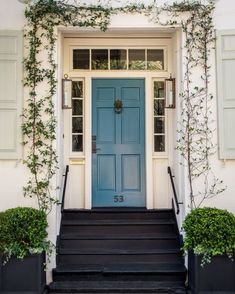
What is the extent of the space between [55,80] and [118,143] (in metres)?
1.38

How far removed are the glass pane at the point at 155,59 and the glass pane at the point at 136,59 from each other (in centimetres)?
9

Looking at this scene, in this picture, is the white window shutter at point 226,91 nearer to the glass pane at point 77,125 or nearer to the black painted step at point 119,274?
the black painted step at point 119,274

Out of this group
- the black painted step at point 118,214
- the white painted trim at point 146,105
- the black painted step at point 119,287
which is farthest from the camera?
the white painted trim at point 146,105

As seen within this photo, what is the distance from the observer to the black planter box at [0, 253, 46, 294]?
14.3 feet

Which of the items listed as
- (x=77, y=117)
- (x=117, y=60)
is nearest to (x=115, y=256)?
(x=77, y=117)

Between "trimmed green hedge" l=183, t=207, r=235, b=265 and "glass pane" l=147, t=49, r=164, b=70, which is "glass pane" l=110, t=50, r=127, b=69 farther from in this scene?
"trimmed green hedge" l=183, t=207, r=235, b=265

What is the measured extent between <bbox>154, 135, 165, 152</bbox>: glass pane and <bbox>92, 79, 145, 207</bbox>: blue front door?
0.19 metres

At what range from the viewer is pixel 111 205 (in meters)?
5.71

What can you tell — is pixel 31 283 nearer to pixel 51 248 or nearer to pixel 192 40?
pixel 51 248

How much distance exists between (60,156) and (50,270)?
1.45 metres

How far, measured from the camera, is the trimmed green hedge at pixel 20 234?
4.30 m

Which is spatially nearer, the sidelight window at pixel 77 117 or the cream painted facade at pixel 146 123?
the cream painted facade at pixel 146 123

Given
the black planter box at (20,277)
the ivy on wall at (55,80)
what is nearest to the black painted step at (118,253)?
the black planter box at (20,277)

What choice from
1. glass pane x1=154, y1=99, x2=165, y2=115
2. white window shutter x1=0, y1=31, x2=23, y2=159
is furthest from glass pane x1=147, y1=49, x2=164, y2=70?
white window shutter x1=0, y1=31, x2=23, y2=159
